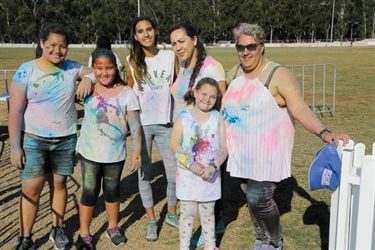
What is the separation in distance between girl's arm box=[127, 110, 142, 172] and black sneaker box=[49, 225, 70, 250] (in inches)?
37.4

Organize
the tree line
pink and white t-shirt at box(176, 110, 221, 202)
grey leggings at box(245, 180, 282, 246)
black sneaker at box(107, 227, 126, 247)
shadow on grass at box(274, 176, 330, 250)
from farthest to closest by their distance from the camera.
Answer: the tree line → shadow on grass at box(274, 176, 330, 250) → black sneaker at box(107, 227, 126, 247) → pink and white t-shirt at box(176, 110, 221, 202) → grey leggings at box(245, 180, 282, 246)

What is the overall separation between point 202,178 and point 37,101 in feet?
4.63

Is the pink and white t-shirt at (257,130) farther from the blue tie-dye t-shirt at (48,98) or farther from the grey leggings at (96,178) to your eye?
the blue tie-dye t-shirt at (48,98)

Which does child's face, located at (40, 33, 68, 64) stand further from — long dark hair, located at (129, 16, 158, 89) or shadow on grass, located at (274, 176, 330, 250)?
shadow on grass, located at (274, 176, 330, 250)

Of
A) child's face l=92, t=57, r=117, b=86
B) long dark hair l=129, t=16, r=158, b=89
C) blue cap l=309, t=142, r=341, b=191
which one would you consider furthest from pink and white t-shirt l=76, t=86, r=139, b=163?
blue cap l=309, t=142, r=341, b=191

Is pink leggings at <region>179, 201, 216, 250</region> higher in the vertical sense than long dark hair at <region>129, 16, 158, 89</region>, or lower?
lower

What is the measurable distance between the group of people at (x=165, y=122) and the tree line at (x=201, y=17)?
75.0m

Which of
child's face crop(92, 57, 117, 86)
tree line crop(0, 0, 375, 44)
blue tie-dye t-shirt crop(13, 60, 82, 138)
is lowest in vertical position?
blue tie-dye t-shirt crop(13, 60, 82, 138)

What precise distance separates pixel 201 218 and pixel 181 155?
0.57 meters

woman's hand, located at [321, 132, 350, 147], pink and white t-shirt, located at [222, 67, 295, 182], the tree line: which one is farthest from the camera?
the tree line

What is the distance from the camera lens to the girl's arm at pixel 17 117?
3209 millimetres

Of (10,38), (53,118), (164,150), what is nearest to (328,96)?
(164,150)

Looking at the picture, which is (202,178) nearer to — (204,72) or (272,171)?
(272,171)

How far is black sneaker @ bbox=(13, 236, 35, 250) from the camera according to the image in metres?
3.58
